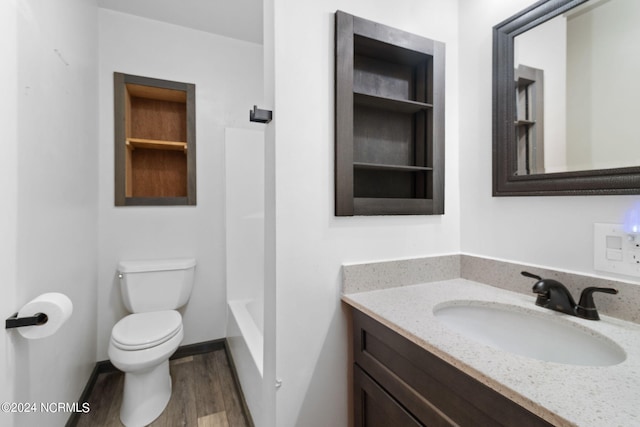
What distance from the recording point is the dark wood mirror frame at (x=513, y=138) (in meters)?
0.90

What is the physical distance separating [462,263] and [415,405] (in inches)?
30.0

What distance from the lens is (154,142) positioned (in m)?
2.07

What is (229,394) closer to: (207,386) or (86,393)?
(207,386)

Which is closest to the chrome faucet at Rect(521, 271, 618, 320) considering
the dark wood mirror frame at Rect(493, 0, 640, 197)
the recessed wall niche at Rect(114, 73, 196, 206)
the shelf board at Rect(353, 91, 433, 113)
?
the dark wood mirror frame at Rect(493, 0, 640, 197)

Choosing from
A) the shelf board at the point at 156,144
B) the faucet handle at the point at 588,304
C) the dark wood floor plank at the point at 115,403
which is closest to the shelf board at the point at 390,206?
the faucet handle at the point at 588,304

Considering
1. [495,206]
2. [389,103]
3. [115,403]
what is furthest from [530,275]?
[115,403]

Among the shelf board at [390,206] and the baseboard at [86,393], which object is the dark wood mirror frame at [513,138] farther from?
the baseboard at [86,393]

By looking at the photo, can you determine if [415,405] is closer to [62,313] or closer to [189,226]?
[62,313]

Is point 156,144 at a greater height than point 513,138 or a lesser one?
greater

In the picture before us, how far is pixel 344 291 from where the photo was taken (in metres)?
1.10

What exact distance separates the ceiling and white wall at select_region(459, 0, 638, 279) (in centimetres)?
147

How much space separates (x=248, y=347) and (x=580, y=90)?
1787 mm

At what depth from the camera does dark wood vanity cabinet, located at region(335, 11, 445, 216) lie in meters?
1.08

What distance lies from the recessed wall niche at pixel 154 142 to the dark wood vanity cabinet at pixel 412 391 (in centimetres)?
179
